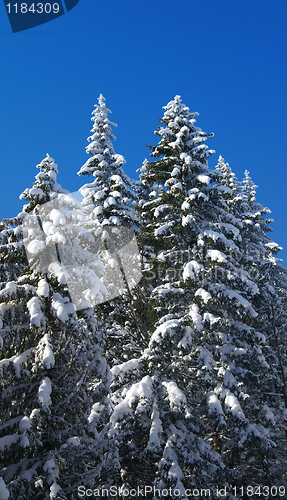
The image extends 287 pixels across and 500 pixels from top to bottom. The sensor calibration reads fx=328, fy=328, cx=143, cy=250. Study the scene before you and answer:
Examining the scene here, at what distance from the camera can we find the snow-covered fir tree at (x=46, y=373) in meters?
7.06

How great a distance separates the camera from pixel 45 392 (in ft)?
24.5

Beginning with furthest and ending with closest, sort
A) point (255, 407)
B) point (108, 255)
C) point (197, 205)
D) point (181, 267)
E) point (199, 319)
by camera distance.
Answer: point (108, 255), point (197, 205), point (181, 267), point (255, 407), point (199, 319)

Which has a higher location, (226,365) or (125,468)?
(226,365)

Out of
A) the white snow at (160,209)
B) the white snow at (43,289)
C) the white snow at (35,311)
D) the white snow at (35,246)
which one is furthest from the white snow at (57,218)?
the white snow at (160,209)

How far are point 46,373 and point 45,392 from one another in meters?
0.77

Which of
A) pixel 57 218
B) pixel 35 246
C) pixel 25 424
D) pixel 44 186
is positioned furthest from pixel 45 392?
pixel 44 186

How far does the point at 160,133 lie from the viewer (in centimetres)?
1371

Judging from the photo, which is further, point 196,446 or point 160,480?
point 196,446

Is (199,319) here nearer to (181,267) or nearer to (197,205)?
(181,267)

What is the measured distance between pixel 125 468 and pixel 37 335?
434 cm

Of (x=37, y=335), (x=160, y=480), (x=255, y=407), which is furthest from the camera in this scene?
(x=255, y=407)

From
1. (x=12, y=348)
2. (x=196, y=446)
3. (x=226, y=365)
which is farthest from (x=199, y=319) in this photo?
(x=12, y=348)

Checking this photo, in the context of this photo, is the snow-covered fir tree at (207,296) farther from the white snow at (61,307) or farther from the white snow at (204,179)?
the white snow at (61,307)

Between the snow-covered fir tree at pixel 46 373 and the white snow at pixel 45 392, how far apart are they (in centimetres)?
2
